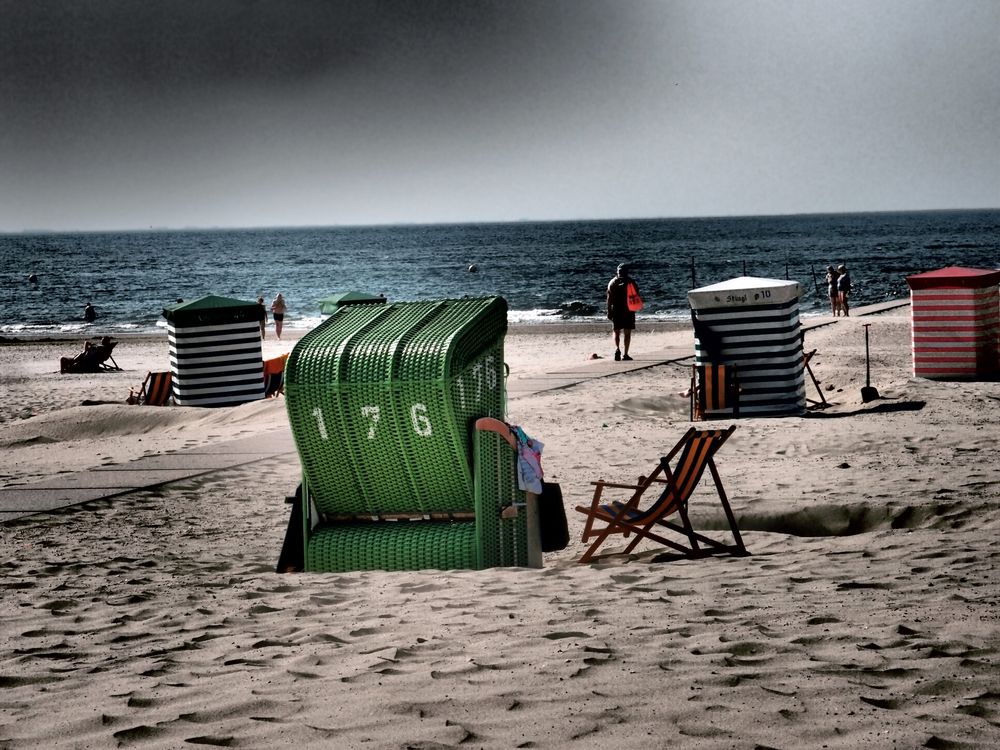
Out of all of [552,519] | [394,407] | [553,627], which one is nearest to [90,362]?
[552,519]

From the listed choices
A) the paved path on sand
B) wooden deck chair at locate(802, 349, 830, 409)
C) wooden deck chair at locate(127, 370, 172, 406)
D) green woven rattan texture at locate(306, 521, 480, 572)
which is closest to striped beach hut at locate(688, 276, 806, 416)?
wooden deck chair at locate(802, 349, 830, 409)

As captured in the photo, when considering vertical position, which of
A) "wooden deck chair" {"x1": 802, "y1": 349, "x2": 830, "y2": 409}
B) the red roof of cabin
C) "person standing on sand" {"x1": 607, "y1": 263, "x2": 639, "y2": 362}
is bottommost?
"wooden deck chair" {"x1": 802, "y1": 349, "x2": 830, "y2": 409}

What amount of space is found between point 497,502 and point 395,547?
634mm

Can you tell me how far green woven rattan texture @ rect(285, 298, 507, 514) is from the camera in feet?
20.8

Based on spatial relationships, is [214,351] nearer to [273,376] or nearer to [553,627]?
[273,376]

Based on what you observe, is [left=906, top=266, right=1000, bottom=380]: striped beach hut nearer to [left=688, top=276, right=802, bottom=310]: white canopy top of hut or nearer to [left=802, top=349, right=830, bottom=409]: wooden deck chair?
[left=802, top=349, right=830, bottom=409]: wooden deck chair

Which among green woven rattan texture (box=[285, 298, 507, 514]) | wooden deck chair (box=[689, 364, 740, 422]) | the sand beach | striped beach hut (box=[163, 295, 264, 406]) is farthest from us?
striped beach hut (box=[163, 295, 264, 406])

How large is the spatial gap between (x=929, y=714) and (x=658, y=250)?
10650 cm

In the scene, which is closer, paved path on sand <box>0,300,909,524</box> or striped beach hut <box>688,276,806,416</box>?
paved path on sand <box>0,300,909,524</box>

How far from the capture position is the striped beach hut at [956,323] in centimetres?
1431

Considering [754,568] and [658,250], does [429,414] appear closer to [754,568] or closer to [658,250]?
[754,568]

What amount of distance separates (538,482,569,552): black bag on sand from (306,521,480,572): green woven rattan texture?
0.46 meters

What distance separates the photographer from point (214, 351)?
1591cm

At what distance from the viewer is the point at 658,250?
109m
